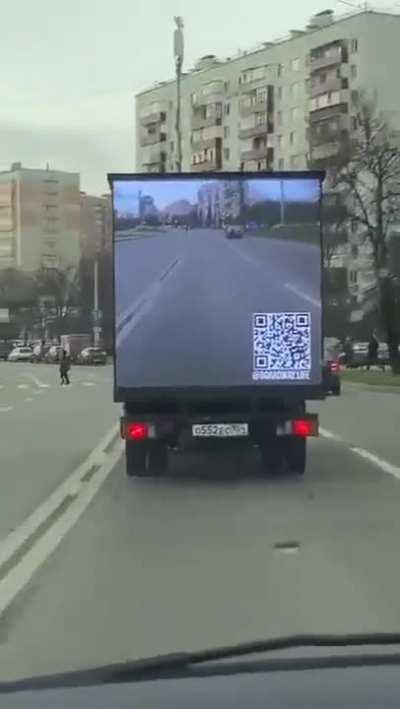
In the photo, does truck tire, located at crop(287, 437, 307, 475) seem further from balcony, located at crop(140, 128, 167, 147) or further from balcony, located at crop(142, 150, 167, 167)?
balcony, located at crop(140, 128, 167, 147)

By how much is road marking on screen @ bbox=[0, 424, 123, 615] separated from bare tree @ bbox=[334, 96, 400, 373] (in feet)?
113

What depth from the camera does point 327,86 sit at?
96.7 m

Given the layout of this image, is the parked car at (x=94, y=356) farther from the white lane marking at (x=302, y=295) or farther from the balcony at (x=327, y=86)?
the white lane marking at (x=302, y=295)

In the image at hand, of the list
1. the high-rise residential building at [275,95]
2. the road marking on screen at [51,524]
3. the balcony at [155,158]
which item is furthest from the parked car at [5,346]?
the road marking on screen at [51,524]

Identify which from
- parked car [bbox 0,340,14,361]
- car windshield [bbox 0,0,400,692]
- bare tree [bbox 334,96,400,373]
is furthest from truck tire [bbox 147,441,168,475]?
parked car [bbox 0,340,14,361]

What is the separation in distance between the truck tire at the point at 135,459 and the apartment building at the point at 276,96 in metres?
67.9

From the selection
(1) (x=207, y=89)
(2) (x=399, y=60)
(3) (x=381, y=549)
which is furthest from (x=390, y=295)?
(1) (x=207, y=89)

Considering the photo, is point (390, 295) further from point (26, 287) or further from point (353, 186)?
point (26, 287)

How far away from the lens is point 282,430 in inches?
538

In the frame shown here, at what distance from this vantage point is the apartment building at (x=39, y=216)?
90.4 meters

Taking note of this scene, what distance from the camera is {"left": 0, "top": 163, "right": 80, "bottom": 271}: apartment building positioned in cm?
9038

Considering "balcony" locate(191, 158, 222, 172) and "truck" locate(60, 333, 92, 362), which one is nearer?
"truck" locate(60, 333, 92, 362)

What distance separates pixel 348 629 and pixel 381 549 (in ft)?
9.09

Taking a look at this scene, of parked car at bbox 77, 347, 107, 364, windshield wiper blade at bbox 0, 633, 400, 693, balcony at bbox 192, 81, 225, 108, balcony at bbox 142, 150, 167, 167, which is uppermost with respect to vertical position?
balcony at bbox 192, 81, 225, 108
